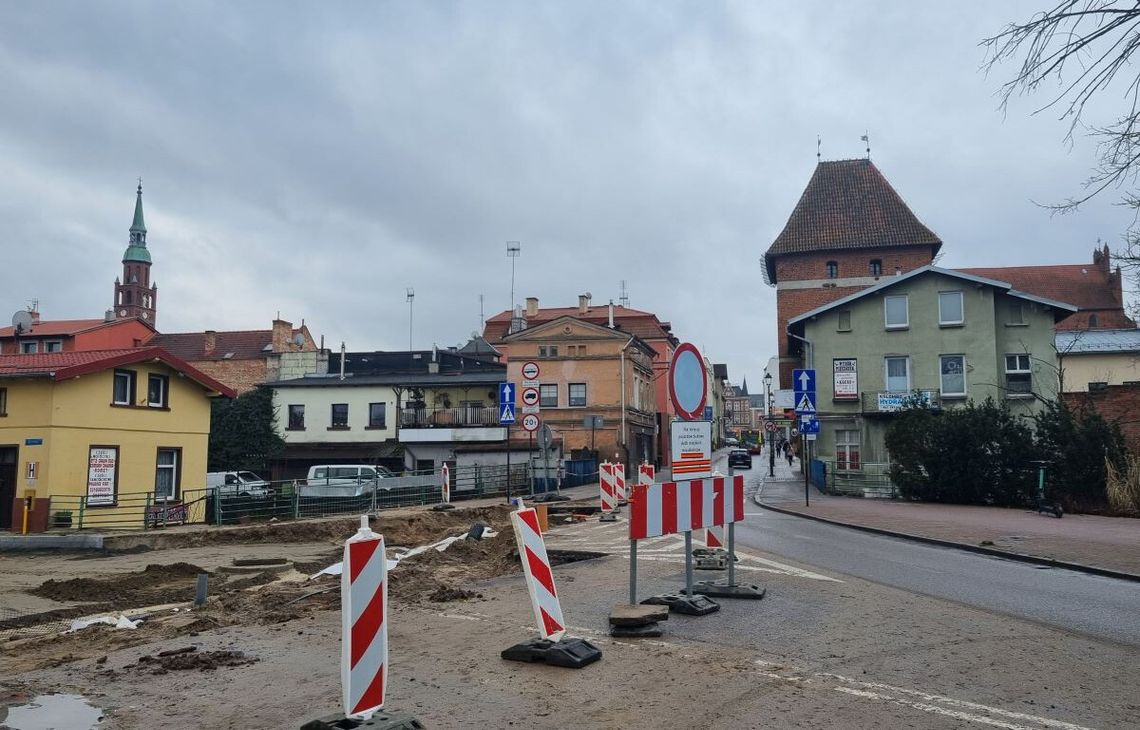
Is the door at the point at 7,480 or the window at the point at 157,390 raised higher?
the window at the point at 157,390

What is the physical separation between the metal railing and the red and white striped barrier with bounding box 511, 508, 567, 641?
25.0 metres

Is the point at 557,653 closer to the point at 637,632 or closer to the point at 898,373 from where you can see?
the point at 637,632

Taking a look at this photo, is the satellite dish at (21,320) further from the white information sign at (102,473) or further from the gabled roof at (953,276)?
the gabled roof at (953,276)

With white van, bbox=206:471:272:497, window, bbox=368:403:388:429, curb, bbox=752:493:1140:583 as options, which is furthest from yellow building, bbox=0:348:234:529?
window, bbox=368:403:388:429

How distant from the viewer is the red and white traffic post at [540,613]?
6320 mm

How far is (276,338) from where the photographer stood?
2512 inches

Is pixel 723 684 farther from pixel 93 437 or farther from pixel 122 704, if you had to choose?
pixel 93 437

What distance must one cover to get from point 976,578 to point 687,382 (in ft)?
16.8

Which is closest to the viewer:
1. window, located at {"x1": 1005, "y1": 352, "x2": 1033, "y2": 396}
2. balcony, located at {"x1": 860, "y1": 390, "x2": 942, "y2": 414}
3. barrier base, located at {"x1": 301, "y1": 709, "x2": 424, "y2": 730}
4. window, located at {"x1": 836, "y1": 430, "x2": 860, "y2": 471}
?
barrier base, located at {"x1": 301, "y1": 709, "x2": 424, "y2": 730}

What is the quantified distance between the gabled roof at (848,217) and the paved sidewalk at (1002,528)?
3442 cm

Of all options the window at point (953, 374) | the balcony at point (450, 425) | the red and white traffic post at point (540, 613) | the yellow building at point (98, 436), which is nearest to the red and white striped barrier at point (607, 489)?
the yellow building at point (98, 436)

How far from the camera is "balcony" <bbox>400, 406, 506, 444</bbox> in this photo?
49.8m

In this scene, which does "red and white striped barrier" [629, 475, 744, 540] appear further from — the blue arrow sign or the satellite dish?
the satellite dish

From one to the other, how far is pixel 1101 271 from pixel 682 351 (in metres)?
87.7
